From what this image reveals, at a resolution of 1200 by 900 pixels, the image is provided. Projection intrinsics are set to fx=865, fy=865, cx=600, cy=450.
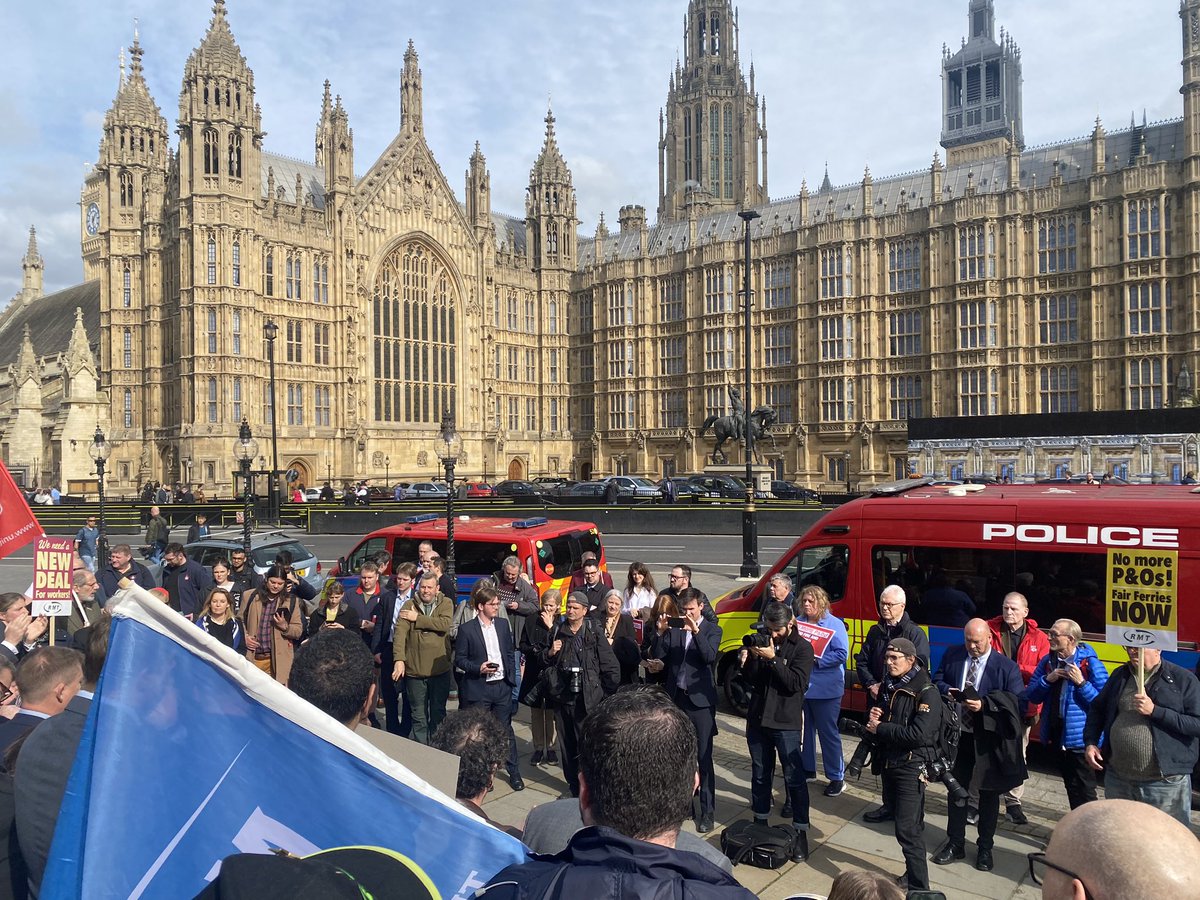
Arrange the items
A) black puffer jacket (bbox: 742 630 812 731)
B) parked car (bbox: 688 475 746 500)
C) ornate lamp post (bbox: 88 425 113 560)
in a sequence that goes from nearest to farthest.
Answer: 1. black puffer jacket (bbox: 742 630 812 731)
2. ornate lamp post (bbox: 88 425 113 560)
3. parked car (bbox: 688 475 746 500)

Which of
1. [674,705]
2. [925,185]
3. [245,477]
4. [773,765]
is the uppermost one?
[925,185]

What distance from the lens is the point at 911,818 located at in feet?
18.1

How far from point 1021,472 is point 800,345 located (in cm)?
1750

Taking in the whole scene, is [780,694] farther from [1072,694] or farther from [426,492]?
[426,492]

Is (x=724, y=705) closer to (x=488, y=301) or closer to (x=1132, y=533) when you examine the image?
(x=1132, y=533)

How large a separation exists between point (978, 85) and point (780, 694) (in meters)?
119

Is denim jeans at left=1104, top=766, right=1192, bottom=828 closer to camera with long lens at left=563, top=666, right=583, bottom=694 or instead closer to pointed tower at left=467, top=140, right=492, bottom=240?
camera with long lens at left=563, top=666, right=583, bottom=694

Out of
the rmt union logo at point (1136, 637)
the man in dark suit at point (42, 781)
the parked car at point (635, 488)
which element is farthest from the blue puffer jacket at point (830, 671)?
the parked car at point (635, 488)

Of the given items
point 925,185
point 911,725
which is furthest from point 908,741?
point 925,185

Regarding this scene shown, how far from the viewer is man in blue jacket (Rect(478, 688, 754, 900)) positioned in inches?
84.0

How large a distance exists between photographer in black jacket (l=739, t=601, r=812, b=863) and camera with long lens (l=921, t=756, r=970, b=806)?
0.97 metres

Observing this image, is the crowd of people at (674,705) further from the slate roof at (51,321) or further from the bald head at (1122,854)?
the slate roof at (51,321)

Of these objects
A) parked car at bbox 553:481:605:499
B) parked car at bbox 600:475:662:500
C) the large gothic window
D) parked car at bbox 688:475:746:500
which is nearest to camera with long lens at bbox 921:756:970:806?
parked car at bbox 688:475:746:500

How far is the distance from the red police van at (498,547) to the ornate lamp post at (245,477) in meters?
2.12
